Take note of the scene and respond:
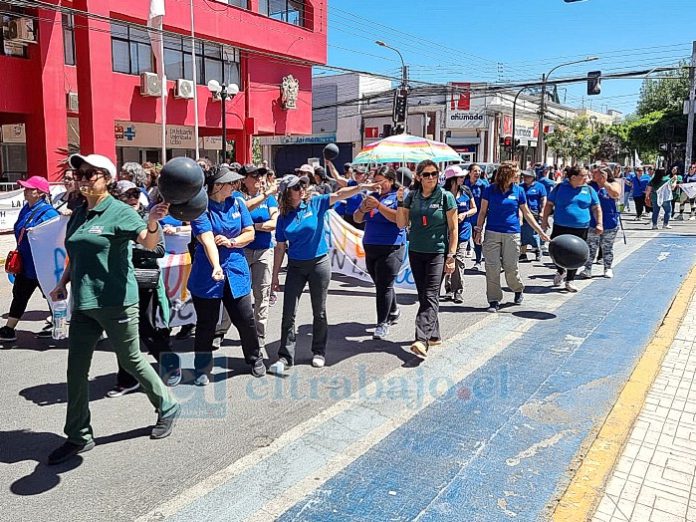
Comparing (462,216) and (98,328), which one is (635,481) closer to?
(98,328)

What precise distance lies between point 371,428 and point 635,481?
1637 millimetres

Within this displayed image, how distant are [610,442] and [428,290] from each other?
2129 mm

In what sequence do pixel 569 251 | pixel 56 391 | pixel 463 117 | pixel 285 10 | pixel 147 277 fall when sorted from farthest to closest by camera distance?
pixel 463 117, pixel 285 10, pixel 569 251, pixel 56 391, pixel 147 277

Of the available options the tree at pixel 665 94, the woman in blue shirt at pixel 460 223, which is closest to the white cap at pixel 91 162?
the woman in blue shirt at pixel 460 223

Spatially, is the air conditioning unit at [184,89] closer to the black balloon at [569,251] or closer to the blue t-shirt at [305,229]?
the black balloon at [569,251]

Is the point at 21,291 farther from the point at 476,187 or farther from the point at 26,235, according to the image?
the point at 476,187

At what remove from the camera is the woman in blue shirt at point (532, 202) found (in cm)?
1102

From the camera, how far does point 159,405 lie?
396cm

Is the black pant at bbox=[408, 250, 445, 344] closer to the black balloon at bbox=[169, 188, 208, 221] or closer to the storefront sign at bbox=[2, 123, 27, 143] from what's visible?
the black balloon at bbox=[169, 188, 208, 221]

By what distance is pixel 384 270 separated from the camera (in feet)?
20.6

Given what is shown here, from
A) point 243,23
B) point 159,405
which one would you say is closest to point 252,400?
point 159,405

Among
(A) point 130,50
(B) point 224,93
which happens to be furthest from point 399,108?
(A) point 130,50

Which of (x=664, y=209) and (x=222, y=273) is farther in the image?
(x=664, y=209)

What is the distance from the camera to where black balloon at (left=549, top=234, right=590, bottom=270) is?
7730mm
